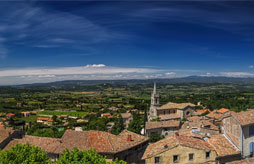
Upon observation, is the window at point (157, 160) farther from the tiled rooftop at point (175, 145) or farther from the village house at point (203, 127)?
the village house at point (203, 127)

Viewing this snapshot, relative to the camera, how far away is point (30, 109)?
150 m

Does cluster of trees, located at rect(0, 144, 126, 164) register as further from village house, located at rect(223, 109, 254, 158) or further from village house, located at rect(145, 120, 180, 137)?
village house, located at rect(145, 120, 180, 137)

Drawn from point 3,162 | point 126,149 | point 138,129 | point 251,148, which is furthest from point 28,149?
point 138,129

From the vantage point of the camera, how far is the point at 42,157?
1873cm

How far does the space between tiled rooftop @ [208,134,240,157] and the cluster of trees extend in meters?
14.1

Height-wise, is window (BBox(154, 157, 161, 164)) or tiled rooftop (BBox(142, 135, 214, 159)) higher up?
tiled rooftop (BBox(142, 135, 214, 159))

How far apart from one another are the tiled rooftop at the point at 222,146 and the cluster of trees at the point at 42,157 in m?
14.1

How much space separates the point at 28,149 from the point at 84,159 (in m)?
7.16

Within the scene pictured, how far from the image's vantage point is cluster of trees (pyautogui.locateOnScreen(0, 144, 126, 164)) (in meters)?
16.0

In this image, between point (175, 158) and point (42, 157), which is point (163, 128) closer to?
point (175, 158)

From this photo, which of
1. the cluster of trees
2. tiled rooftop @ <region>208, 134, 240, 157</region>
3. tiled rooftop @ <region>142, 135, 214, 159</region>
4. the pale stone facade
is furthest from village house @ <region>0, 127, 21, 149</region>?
tiled rooftop @ <region>208, 134, 240, 157</region>

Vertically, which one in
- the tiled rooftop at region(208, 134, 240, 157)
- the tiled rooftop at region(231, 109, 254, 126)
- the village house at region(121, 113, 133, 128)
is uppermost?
the tiled rooftop at region(231, 109, 254, 126)

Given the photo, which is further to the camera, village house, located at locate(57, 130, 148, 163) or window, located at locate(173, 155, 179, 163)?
window, located at locate(173, 155, 179, 163)

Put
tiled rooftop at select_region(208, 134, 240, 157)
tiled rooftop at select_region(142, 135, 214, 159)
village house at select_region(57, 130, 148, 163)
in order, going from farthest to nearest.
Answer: tiled rooftop at select_region(208, 134, 240, 157)
tiled rooftop at select_region(142, 135, 214, 159)
village house at select_region(57, 130, 148, 163)
